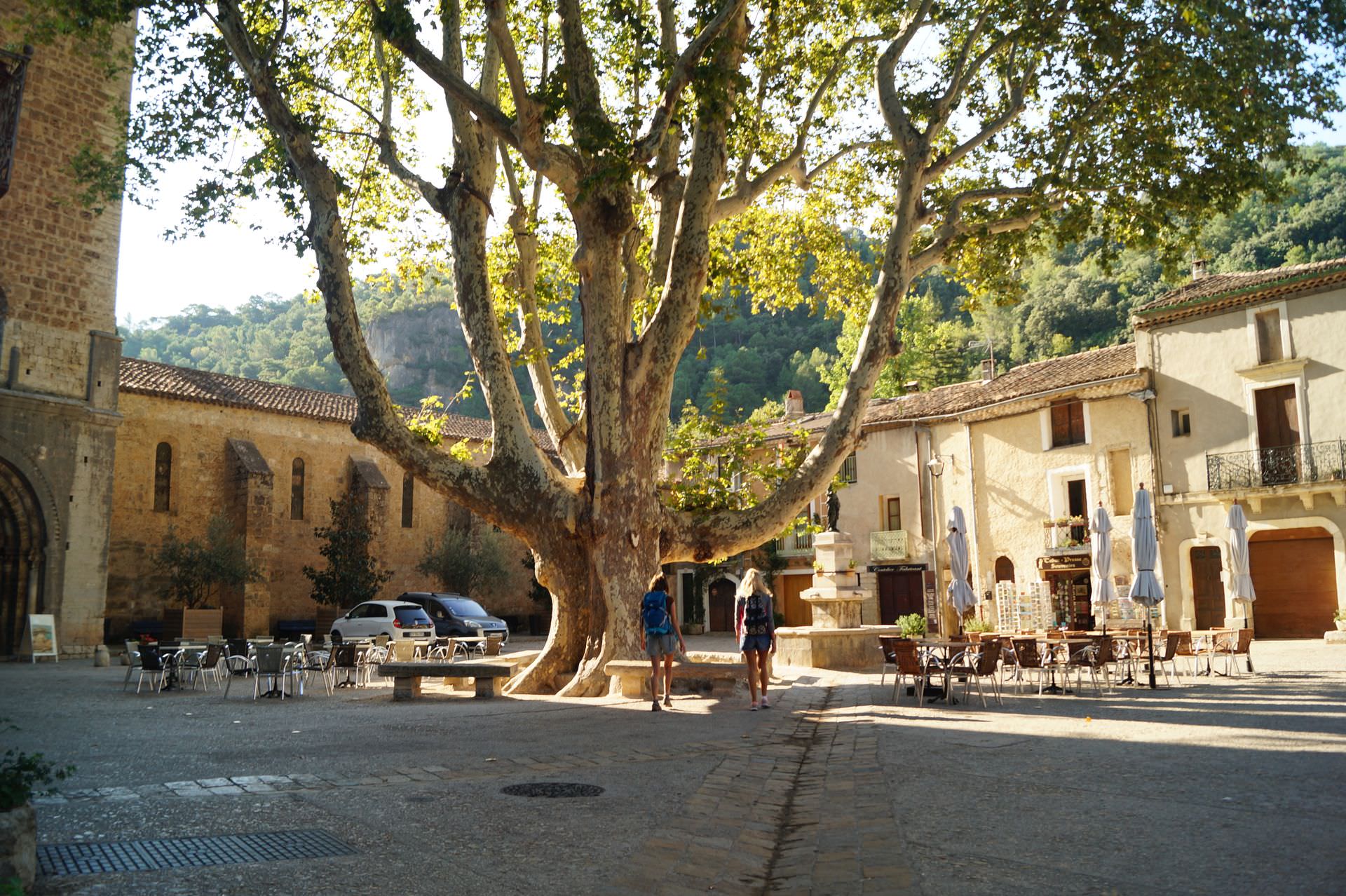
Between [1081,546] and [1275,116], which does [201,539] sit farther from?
[1275,116]

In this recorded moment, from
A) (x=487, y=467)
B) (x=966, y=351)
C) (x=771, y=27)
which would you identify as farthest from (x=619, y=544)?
(x=966, y=351)

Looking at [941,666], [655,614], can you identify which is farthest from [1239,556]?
[655,614]

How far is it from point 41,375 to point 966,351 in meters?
45.0

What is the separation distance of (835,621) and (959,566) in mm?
2486

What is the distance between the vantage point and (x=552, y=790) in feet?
21.0

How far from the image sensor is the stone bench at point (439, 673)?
521 inches

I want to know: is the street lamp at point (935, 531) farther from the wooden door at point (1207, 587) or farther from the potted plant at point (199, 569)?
the potted plant at point (199, 569)

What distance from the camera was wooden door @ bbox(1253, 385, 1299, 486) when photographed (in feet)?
83.9

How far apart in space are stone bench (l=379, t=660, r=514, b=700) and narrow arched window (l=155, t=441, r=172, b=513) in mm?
21851

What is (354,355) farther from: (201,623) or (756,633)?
(201,623)

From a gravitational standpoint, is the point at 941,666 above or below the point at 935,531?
below

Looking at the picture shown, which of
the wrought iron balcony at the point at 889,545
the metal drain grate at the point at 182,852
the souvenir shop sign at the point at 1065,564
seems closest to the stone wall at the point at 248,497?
the wrought iron balcony at the point at 889,545

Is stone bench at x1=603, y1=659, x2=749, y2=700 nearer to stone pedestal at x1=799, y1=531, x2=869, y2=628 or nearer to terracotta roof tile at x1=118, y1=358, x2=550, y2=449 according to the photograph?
stone pedestal at x1=799, y1=531, x2=869, y2=628

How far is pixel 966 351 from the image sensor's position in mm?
56062
